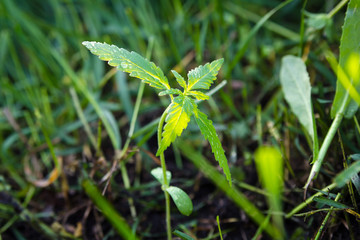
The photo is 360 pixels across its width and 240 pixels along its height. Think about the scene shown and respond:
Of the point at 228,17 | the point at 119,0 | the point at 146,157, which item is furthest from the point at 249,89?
the point at 119,0

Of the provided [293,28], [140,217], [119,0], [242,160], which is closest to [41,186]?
[140,217]

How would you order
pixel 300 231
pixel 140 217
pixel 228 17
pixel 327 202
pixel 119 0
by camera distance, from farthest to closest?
pixel 119 0
pixel 228 17
pixel 140 217
pixel 300 231
pixel 327 202

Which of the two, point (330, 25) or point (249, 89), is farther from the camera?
point (249, 89)

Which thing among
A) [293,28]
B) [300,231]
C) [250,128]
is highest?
[293,28]

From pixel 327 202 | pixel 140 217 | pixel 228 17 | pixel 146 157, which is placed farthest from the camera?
pixel 228 17

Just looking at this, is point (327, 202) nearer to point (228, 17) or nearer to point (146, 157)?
point (146, 157)

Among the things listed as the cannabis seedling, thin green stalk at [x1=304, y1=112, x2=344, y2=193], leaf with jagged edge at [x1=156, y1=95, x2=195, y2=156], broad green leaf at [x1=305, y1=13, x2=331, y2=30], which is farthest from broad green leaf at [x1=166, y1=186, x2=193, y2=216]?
broad green leaf at [x1=305, y1=13, x2=331, y2=30]

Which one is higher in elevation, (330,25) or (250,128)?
(330,25)
